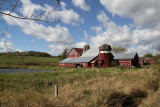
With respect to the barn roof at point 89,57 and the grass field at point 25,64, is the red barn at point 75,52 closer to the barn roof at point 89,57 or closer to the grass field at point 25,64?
the barn roof at point 89,57

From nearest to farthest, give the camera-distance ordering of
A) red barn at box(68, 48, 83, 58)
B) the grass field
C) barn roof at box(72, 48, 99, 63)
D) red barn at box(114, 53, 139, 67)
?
red barn at box(114, 53, 139, 67) < barn roof at box(72, 48, 99, 63) < the grass field < red barn at box(68, 48, 83, 58)

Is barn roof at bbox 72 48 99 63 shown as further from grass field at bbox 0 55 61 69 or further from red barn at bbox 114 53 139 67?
grass field at bbox 0 55 61 69

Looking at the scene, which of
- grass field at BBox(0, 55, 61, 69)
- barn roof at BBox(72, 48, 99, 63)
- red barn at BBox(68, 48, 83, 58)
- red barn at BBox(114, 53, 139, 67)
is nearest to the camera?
red barn at BBox(114, 53, 139, 67)

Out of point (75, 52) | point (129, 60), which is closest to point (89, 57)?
point (75, 52)

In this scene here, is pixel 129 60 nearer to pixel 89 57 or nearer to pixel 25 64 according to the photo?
pixel 89 57

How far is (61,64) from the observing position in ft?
144

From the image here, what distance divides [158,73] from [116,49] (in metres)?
69.3

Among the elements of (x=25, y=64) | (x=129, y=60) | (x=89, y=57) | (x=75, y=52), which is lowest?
(x=25, y=64)

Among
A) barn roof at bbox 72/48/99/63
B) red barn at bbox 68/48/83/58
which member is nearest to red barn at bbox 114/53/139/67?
barn roof at bbox 72/48/99/63

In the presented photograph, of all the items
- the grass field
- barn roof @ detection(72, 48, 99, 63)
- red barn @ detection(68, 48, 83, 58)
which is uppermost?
red barn @ detection(68, 48, 83, 58)

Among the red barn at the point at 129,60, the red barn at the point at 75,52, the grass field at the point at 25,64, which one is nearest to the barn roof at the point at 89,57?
the red barn at the point at 75,52

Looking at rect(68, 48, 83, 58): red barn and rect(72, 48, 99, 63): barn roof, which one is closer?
rect(72, 48, 99, 63): barn roof

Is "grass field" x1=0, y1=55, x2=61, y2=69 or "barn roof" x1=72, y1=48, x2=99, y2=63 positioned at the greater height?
"barn roof" x1=72, y1=48, x2=99, y2=63

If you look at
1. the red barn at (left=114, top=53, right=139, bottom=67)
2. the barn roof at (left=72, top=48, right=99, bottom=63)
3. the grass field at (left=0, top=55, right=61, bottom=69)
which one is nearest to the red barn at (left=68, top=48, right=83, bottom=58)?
the barn roof at (left=72, top=48, right=99, bottom=63)
